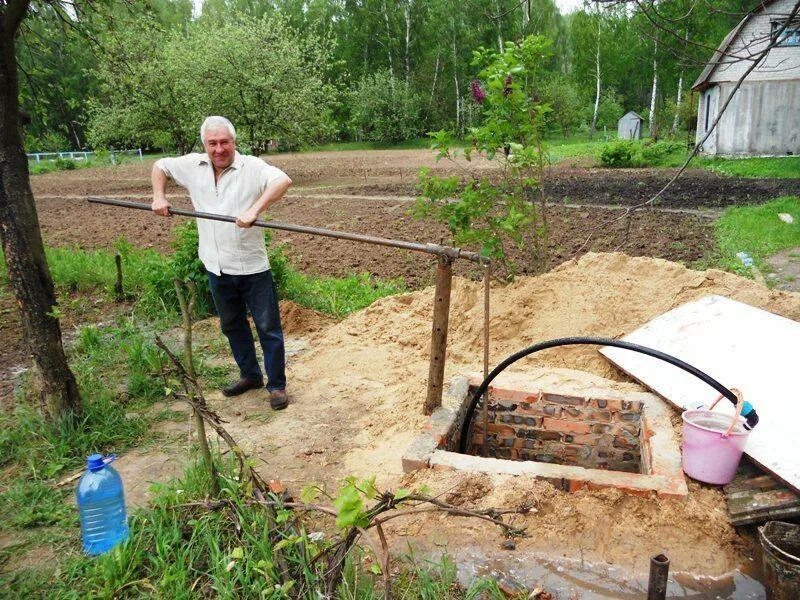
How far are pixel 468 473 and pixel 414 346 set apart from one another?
7.27 ft

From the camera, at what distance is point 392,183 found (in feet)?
56.7

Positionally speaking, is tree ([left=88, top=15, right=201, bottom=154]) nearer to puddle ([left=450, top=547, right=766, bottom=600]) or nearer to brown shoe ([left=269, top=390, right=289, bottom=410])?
brown shoe ([left=269, top=390, right=289, bottom=410])

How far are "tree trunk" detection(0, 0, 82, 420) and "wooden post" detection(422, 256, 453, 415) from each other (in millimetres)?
2284

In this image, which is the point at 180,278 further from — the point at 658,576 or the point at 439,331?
the point at 658,576

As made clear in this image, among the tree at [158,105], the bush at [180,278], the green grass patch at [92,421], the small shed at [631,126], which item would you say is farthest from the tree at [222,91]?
the small shed at [631,126]

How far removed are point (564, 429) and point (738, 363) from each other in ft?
3.81

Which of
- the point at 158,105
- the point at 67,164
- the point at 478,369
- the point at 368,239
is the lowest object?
the point at 478,369

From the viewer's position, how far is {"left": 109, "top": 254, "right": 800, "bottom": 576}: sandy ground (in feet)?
8.70

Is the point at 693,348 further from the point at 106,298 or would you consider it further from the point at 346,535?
the point at 106,298

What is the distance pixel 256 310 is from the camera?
4.04m

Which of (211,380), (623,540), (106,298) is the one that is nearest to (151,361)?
(211,380)

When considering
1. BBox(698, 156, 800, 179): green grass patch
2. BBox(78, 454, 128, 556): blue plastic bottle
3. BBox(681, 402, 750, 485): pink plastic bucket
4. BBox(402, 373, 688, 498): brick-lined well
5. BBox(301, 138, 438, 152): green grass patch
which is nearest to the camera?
BBox(78, 454, 128, 556): blue plastic bottle

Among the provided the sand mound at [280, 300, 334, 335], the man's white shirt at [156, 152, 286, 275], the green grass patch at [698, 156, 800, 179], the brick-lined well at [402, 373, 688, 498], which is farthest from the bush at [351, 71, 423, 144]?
the brick-lined well at [402, 373, 688, 498]

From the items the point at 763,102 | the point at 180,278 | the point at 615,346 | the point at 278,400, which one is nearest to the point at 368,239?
the point at 278,400
